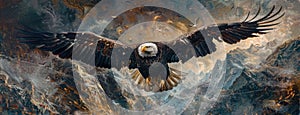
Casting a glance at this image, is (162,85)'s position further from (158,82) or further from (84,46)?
Answer: (84,46)

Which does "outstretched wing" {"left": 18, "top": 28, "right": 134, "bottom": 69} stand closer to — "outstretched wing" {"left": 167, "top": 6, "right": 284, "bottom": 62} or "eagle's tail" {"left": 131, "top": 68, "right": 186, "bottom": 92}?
"eagle's tail" {"left": 131, "top": 68, "right": 186, "bottom": 92}

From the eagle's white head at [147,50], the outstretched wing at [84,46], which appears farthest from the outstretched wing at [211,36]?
the outstretched wing at [84,46]

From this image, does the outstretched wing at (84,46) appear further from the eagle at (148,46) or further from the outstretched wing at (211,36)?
the outstretched wing at (211,36)

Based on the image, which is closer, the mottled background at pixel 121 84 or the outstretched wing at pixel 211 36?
the outstretched wing at pixel 211 36

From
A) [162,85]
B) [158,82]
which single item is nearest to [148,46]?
[158,82]

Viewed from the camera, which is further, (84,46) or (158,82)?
(158,82)

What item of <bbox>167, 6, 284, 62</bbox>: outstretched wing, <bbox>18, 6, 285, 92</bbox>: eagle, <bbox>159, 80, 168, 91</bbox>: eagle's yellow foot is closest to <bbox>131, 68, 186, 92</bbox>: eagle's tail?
<bbox>159, 80, 168, 91</bbox>: eagle's yellow foot
